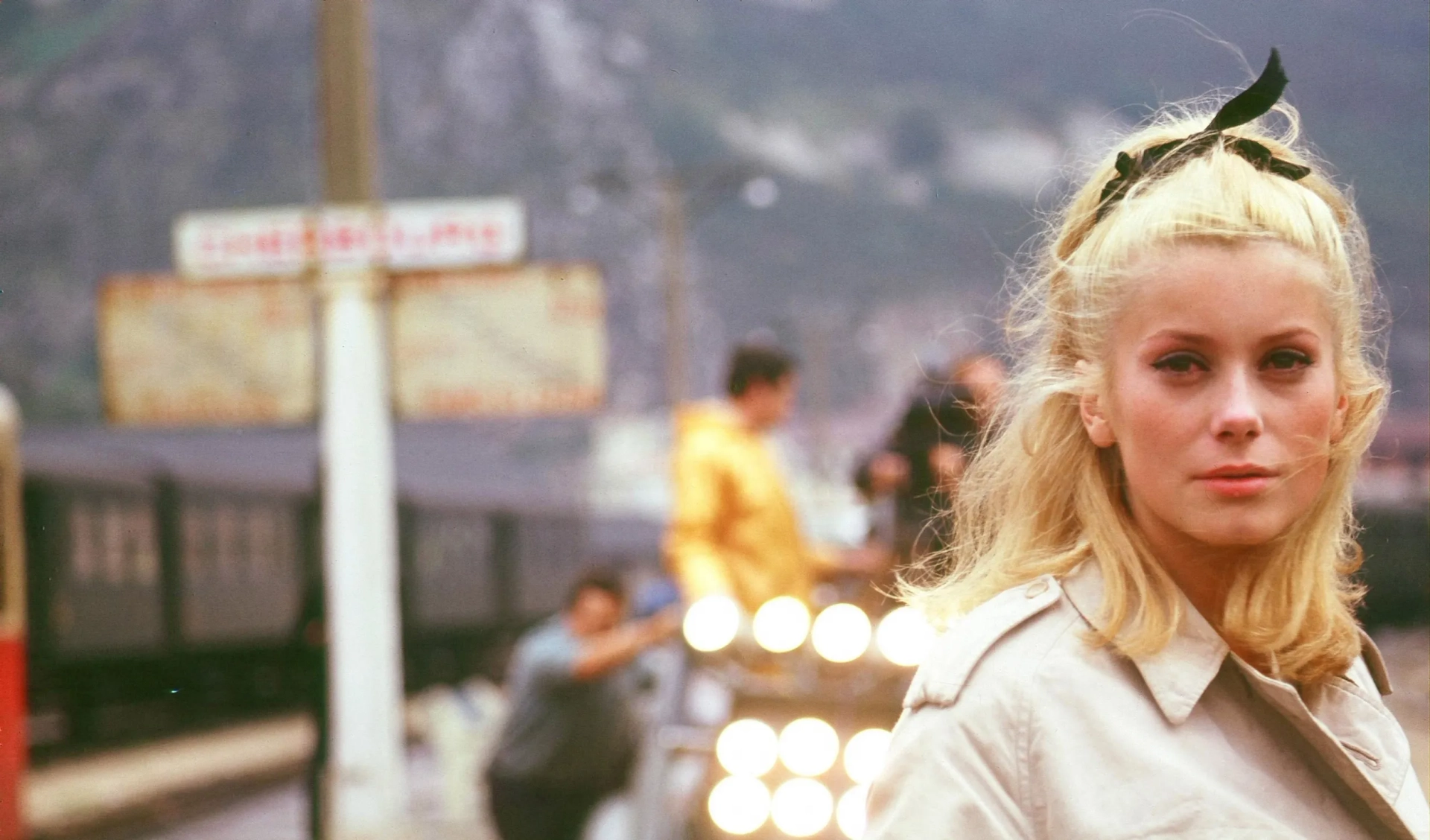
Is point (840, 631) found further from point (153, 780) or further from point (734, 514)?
point (153, 780)

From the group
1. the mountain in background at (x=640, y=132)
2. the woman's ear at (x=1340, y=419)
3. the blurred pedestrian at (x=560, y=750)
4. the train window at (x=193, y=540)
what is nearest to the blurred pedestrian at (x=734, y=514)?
the blurred pedestrian at (x=560, y=750)

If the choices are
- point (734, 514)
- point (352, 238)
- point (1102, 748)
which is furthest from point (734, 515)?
point (352, 238)

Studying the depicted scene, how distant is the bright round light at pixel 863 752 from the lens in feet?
11.4

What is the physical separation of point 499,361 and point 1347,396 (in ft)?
18.7

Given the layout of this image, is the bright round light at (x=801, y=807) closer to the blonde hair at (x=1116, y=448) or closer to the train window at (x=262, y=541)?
the blonde hair at (x=1116, y=448)

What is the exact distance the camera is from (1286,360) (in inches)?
51.0

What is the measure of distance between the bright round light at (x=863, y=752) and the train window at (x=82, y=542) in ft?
47.8

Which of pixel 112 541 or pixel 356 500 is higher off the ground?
pixel 356 500

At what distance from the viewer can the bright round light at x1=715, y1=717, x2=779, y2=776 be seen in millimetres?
3574

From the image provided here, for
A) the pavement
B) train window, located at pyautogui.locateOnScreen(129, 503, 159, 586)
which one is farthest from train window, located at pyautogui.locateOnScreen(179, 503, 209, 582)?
the pavement

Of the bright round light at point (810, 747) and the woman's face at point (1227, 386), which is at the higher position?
the woman's face at point (1227, 386)

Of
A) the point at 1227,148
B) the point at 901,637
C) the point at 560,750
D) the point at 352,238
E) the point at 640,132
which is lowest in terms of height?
the point at 560,750

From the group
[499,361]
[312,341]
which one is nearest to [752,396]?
[499,361]

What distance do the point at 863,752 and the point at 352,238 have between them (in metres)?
3.89
